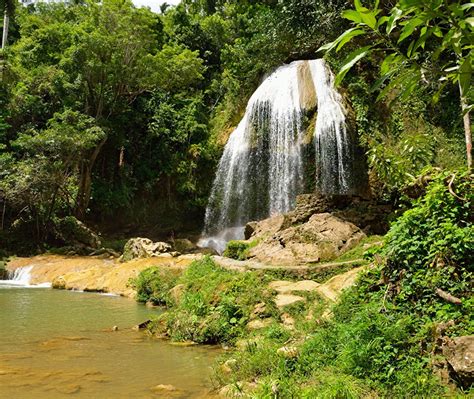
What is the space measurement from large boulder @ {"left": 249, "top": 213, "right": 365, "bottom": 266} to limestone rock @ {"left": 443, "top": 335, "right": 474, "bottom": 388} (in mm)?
6469

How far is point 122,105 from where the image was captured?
24.5 m

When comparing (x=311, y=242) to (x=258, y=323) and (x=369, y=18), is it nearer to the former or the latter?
(x=258, y=323)

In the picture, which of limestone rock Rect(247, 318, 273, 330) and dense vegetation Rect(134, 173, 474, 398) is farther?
limestone rock Rect(247, 318, 273, 330)

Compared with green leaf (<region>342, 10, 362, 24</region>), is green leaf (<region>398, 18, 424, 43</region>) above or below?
below

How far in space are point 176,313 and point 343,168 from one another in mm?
11701

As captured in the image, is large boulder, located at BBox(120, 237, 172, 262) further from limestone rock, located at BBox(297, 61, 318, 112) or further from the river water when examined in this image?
limestone rock, located at BBox(297, 61, 318, 112)

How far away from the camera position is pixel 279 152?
1867 cm

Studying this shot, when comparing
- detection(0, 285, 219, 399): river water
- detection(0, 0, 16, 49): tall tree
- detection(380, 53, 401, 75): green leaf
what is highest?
detection(0, 0, 16, 49): tall tree

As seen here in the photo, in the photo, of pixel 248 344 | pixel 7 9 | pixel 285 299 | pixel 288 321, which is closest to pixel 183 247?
pixel 285 299

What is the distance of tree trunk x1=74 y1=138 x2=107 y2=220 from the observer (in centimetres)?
2211

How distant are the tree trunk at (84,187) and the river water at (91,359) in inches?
530

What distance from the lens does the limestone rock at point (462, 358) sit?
330cm

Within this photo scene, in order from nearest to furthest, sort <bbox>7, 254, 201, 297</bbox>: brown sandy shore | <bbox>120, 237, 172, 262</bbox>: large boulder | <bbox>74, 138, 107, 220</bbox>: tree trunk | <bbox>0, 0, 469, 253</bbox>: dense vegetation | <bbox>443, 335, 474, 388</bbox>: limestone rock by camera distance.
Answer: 1. <bbox>443, 335, 474, 388</bbox>: limestone rock
2. <bbox>7, 254, 201, 297</bbox>: brown sandy shore
3. <bbox>120, 237, 172, 262</bbox>: large boulder
4. <bbox>0, 0, 469, 253</bbox>: dense vegetation
5. <bbox>74, 138, 107, 220</bbox>: tree trunk

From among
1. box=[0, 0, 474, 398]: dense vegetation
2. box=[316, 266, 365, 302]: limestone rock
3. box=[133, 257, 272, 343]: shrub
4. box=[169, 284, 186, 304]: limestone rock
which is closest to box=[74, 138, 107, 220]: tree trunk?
box=[0, 0, 474, 398]: dense vegetation
